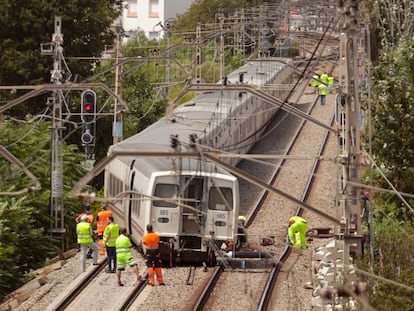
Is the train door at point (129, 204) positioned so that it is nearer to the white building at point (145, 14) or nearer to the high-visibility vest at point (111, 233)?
the high-visibility vest at point (111, 233)

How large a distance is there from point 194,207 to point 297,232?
2.96 metres

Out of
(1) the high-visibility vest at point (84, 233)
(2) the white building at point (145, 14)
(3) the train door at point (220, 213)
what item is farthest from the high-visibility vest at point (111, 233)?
(2) the white building at point (145, 14)

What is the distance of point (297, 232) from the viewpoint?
2538 centimetres

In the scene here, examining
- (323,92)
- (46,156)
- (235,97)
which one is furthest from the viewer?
(323,92)

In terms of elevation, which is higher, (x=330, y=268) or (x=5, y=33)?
(x=5, y=33)

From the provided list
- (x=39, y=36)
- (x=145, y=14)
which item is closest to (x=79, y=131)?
(x=39, y=36)

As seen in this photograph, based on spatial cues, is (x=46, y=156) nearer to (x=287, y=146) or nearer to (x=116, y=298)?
(x=116, y=298)

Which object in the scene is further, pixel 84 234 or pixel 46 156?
pixel 46 156

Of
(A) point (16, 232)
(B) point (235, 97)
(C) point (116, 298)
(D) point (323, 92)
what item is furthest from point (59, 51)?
(D) point (323, 92)

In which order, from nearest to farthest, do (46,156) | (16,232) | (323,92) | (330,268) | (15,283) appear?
1. (330,268)
2. (15,283)
3. (16,232)
4. (46,156)
5. (323,92)

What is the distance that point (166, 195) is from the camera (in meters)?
23.5

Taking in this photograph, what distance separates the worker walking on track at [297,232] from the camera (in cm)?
2517

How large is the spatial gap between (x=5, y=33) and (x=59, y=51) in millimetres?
18670

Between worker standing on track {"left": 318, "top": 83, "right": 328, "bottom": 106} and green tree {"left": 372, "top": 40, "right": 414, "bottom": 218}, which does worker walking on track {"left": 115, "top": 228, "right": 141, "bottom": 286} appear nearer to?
green tree {"left": 372, "top": 40, "right": 414, "bottom": 218}
